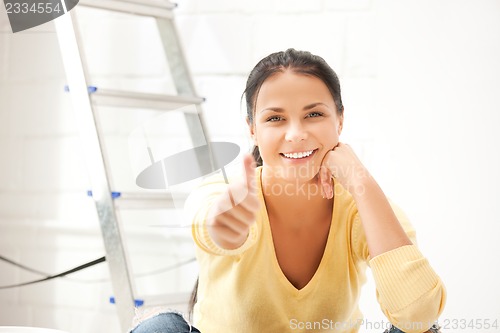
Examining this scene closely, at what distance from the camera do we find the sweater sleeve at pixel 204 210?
71 cm

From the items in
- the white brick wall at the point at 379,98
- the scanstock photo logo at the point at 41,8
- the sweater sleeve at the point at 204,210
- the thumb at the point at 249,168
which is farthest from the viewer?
the white brick wall at the point at 379,98

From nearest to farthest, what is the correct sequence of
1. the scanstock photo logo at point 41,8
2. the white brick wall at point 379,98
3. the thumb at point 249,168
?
1. the thumb at point 249,168
2. the scanstock photo logo at point 41,8
3. the white brick wall at point 379,98

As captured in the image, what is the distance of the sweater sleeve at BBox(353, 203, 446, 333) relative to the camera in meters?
0.73

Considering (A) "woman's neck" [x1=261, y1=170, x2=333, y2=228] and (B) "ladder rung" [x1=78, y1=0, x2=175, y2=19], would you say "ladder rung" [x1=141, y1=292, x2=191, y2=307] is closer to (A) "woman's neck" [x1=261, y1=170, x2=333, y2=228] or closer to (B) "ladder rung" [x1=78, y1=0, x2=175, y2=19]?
(A) "woman's neck" [x1=261, y1=170, x2=333, y2=228]

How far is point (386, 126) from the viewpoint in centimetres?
116

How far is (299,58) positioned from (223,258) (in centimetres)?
31

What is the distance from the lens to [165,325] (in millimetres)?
762

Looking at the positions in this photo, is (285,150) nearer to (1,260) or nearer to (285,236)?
(285,236)

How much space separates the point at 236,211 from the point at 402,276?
0.78 feet

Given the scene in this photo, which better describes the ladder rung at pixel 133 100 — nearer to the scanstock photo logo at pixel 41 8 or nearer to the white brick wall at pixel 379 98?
the white brick wall at pixel 379 98

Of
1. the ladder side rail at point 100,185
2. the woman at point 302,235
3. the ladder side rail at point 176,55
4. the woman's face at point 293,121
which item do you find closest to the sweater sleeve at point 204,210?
the woman at point 302,235

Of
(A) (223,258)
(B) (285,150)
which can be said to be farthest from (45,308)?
(B) (285,150)

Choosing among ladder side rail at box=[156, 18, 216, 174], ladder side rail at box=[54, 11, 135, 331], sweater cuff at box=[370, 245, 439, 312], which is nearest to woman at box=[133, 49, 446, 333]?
sweater cuff at box=[370, 245, 439, 312]

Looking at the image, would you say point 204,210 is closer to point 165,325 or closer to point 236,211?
point 236,211
